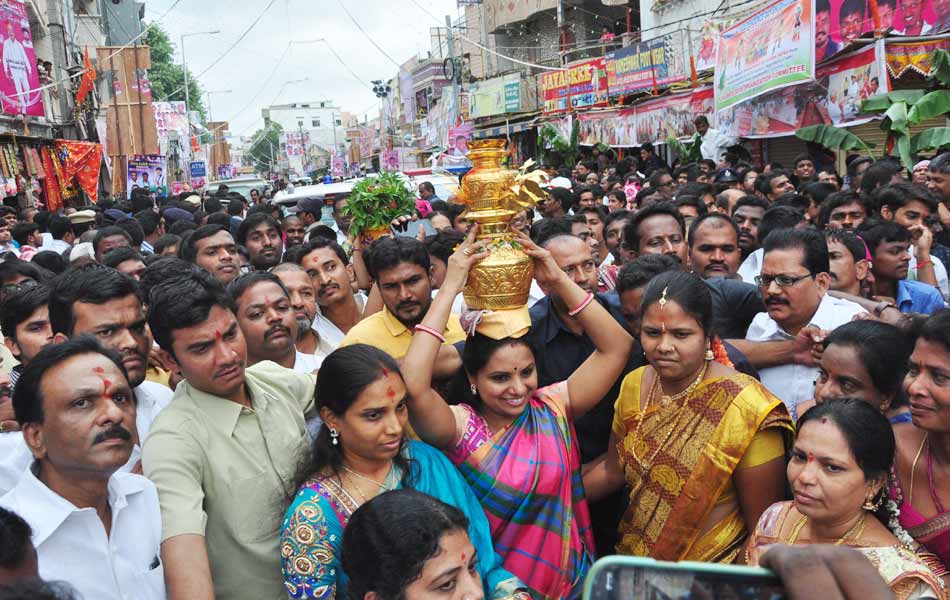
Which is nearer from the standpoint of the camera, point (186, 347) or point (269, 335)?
point (186, 347)

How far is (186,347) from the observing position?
2.38 metres

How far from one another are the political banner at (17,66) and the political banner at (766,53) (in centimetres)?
1274

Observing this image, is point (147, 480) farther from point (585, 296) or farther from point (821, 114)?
point (821, 114)

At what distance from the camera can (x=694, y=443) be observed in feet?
8.10

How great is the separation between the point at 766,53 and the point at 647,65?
20.0 feet

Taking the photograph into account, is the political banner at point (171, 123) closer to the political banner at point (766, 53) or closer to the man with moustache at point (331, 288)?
the political banner at point (766, 53)

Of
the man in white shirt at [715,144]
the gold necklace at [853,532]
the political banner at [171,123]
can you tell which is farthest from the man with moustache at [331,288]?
the political banner at [171,123]

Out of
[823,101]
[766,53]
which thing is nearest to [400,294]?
[823,101]

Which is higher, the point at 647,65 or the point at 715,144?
the point at 647,65

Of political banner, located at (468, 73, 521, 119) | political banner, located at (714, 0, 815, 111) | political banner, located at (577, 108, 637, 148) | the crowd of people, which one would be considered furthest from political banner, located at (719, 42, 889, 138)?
political banner, located at (468, 73, 521, 119)

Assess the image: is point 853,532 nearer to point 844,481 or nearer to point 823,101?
point 844,481

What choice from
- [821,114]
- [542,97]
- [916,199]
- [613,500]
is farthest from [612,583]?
[542,97]

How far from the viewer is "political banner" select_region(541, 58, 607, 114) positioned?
1964cm

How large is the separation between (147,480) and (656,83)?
16715mm
